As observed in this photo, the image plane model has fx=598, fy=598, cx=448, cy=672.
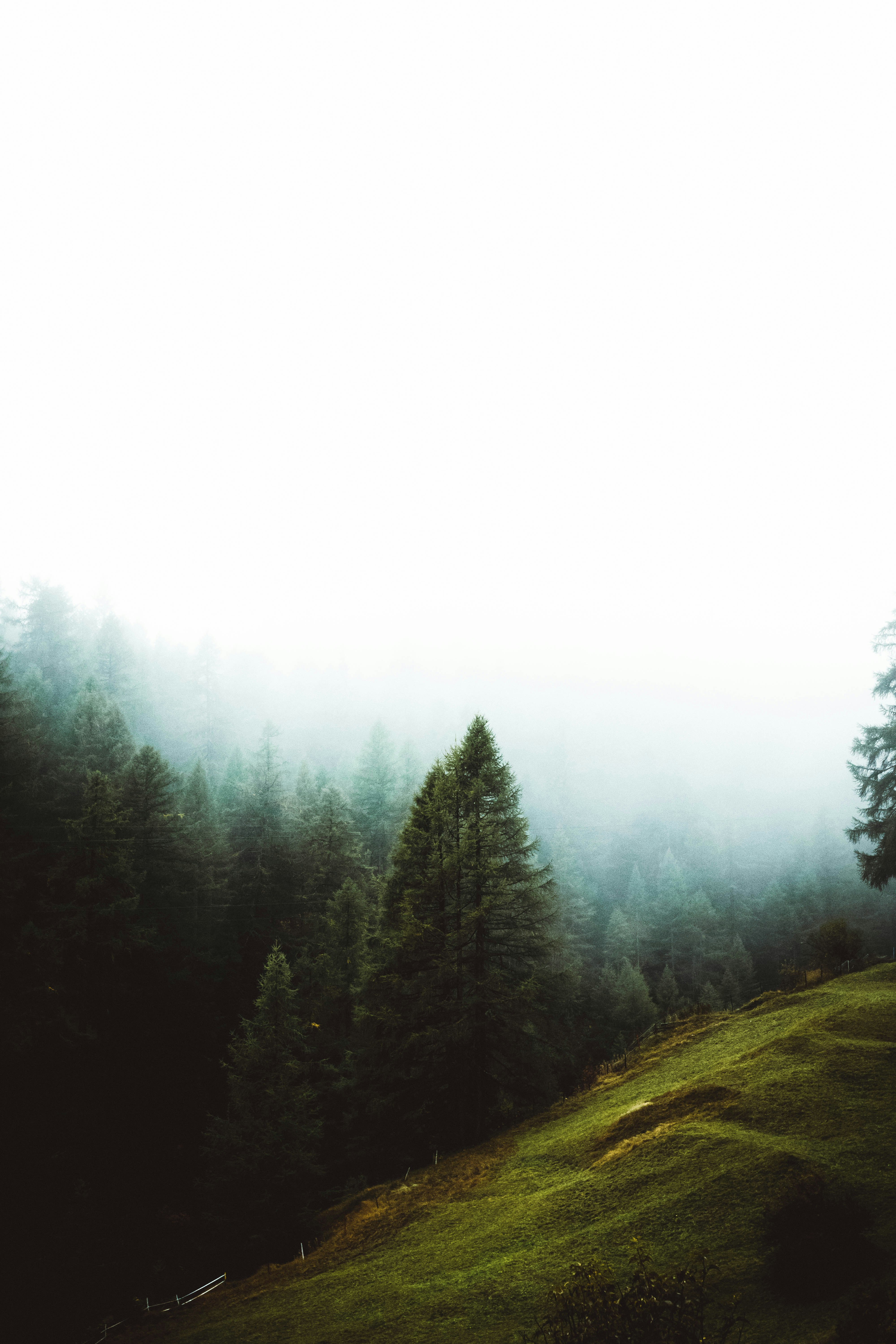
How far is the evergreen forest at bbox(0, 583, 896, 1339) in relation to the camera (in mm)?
18422

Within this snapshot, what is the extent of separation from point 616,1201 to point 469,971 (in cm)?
922

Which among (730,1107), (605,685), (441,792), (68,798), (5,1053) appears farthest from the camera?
(605,685)

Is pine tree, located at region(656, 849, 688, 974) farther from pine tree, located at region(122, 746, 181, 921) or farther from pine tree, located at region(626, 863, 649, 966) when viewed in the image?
pine tree, located at region(122, 746, 181, 921)

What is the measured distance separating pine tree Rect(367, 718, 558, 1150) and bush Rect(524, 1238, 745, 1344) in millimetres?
11577

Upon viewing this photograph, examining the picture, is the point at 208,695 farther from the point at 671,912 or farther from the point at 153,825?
the point at 671,912

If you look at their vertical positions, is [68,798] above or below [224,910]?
above

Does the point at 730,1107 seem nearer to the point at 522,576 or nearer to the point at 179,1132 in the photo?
the point at 179,1132

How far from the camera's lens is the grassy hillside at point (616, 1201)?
305 inches

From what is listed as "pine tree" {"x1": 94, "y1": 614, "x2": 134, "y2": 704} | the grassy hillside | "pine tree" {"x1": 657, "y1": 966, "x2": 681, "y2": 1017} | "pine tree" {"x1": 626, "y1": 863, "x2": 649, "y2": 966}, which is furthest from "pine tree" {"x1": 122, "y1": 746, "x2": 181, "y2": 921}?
"pine tree" {"x1": 626, "y1": 863, "x2": 649, "y2": 966}

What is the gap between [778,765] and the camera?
11544cm

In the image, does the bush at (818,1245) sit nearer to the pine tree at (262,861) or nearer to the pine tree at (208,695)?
the pine tree at (262,861)

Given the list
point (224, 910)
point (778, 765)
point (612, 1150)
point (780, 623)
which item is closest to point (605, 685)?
point (778, 765)

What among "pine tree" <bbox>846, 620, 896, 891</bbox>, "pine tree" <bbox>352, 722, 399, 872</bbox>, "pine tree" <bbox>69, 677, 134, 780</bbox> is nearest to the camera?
"pine tree" <bbox>846, 620, 896, 891</bbox>

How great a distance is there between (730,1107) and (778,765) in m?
120
